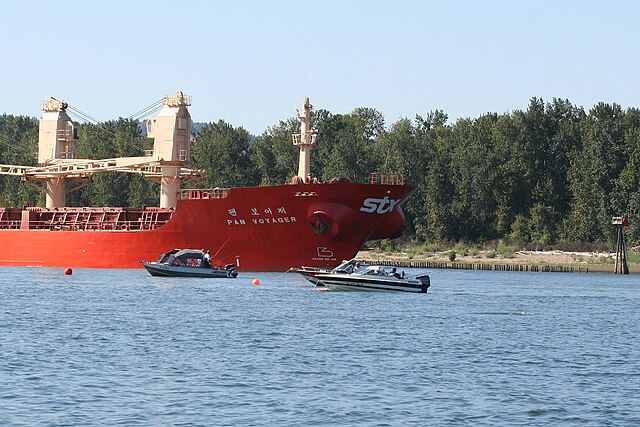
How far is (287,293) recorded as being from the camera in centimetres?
6197

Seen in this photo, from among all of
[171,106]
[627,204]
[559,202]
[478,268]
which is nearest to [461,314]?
[171,106]

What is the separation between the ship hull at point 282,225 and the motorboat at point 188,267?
2.81 m

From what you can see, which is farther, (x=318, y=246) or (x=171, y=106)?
(x=171, y=106)

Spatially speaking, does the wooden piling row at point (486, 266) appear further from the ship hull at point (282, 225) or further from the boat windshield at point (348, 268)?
the boat windshield at point (348, 268)

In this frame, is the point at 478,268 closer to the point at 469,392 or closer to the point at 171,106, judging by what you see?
the point at 171,106

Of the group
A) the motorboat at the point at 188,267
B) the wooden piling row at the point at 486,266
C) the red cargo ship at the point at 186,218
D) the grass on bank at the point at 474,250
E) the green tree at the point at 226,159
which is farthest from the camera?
the green tree at the point at 226,159

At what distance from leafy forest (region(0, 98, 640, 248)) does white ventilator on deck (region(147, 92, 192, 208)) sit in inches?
1295

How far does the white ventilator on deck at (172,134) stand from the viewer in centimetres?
8100

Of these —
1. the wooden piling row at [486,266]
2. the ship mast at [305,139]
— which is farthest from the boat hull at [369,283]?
the wooden piling row at [486,266]

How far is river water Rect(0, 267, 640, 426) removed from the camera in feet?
91.7

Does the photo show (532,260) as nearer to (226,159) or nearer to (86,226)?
(226,159)

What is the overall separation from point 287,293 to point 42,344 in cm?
2454

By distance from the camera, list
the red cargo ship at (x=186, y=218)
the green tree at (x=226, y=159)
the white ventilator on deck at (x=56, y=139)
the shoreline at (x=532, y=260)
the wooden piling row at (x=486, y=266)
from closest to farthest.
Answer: the red cargo ship at (x=186, y=218) → the white ventilator on deck at (x=56, y=139) → the wooden piling row at (x=486, y=266) → the shoreline at (x=532, y=260) → the green tree at (x=226, y=159)

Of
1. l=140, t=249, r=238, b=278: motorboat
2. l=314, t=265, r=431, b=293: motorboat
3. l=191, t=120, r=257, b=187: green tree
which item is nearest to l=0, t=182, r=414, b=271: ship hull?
l=140, t=249, r=238, b=278: motorboat
